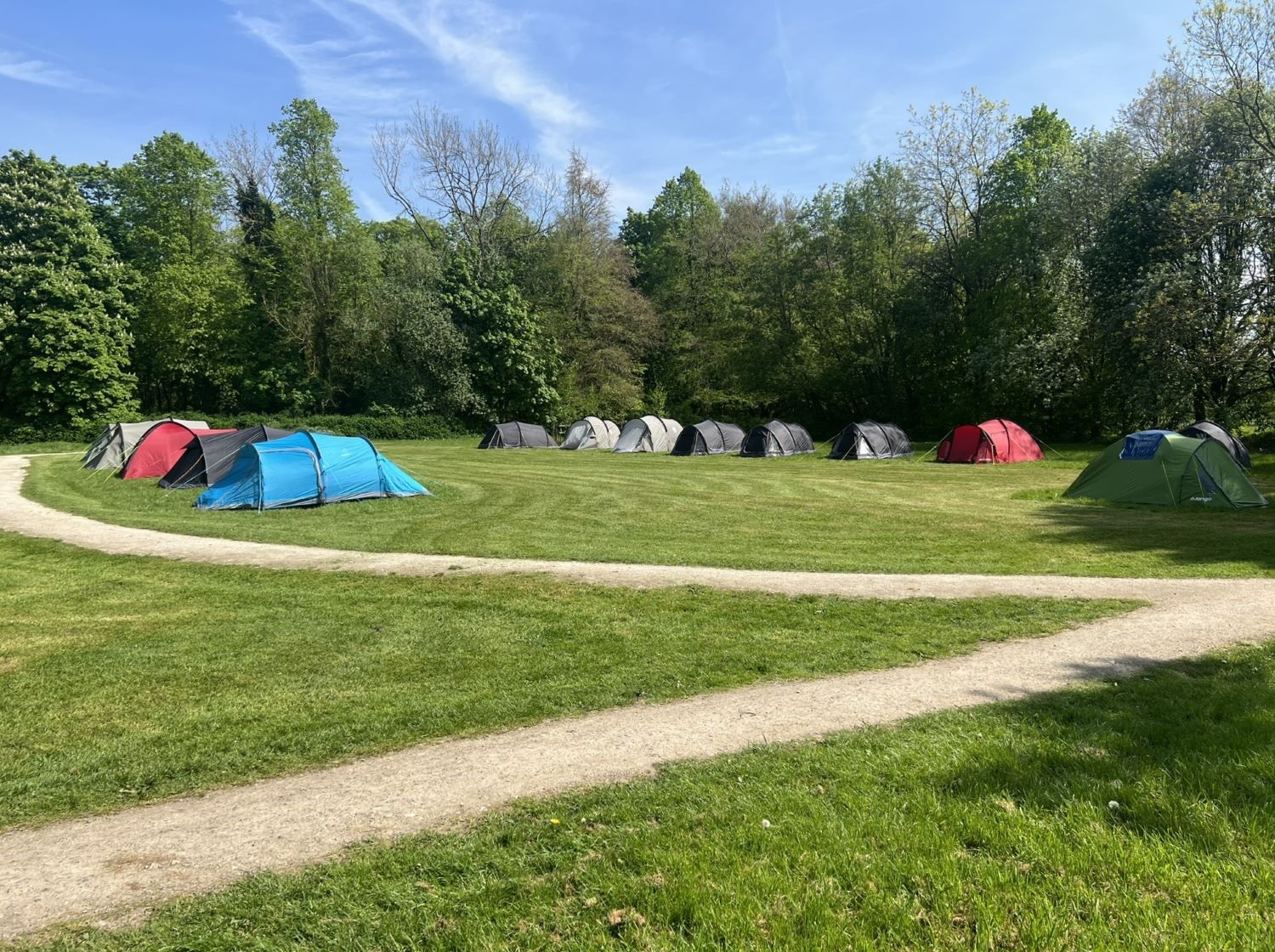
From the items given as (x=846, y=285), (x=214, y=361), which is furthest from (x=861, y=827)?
(x=214, y=361)

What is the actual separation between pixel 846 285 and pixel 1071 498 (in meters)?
28.4

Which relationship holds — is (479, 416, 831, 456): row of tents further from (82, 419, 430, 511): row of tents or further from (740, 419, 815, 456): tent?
(82, 419, 430, 511): row of tents

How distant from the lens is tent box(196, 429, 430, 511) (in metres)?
16.2

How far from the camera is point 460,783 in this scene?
14.3 ft

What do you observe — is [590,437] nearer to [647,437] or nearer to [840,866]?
[647,437]

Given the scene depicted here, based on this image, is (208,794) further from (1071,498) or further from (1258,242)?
(1258,242)

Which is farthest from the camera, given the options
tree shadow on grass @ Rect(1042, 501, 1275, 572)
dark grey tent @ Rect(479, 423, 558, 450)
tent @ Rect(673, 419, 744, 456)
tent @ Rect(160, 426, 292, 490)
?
dark grey tent @ Rect(479, 423, 558, 450)

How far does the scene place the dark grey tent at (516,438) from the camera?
39250 millimetres

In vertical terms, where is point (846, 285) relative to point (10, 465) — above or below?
above

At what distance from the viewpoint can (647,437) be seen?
119 feet

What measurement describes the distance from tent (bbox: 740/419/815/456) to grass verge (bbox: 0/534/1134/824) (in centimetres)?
2409

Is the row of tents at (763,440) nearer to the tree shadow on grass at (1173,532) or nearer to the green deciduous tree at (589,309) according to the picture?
the green deciduous tree at (589,309)

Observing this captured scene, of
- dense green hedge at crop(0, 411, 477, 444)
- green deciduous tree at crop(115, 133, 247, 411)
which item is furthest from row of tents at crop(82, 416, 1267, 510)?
green deciduous tree at crop(115, 133, 247, 411)

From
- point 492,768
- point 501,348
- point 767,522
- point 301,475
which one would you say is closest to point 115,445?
point 301,475
